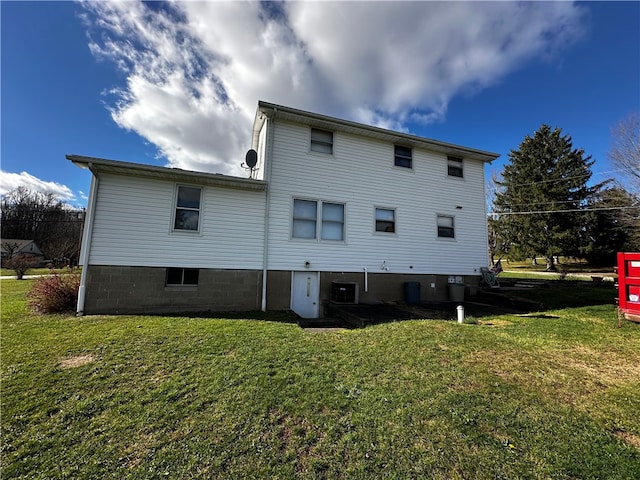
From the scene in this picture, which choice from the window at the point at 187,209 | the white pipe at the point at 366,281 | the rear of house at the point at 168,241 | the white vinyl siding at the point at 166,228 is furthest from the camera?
the white pipe at the point at 366,281

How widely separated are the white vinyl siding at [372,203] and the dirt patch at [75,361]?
17.5ft

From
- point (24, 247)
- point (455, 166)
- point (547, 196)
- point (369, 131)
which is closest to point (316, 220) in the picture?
point (369, 131)

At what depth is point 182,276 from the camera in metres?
8.53

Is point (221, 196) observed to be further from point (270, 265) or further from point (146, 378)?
point (146, 378)

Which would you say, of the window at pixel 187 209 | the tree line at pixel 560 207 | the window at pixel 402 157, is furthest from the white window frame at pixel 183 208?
the tree line at pixel 560 207

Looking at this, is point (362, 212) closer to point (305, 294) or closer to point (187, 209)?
point (305, 294)

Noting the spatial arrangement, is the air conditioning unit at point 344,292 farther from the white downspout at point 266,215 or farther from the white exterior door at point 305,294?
the white downspout at point 266,215

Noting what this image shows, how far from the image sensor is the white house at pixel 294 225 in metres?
7.95

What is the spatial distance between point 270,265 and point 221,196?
2830 millimetres

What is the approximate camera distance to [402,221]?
1113 centimetres

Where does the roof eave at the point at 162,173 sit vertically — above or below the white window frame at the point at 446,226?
above

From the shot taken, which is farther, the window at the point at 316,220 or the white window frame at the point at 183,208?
the window at the point at 316,220

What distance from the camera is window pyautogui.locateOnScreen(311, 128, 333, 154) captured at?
1036 cm

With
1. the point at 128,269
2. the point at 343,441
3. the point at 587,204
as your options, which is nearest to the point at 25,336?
the point at 128,269
